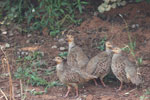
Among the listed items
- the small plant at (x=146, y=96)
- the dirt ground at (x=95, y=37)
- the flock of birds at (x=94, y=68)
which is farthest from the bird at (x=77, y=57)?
the small plant at (x=146, y=96)

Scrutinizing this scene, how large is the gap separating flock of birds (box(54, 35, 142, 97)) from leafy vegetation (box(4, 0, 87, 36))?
1289 mm

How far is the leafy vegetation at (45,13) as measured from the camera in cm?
→ 794

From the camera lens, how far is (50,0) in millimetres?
7871

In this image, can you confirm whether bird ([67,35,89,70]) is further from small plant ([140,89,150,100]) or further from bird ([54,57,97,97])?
small plant ([140,89,150,100])

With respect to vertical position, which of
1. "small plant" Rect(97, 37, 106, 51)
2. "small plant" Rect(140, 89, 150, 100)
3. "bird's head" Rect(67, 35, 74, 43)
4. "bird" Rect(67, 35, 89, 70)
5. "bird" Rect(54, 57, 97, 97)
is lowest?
"small plant" Rect(140, 89, 150, 100)

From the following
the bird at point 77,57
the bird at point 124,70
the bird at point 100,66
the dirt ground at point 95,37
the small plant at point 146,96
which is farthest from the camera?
the dirt ground at point 95,37

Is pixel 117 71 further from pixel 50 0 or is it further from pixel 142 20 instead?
pixel 50 0

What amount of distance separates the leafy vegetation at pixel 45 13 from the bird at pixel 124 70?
6.42ft

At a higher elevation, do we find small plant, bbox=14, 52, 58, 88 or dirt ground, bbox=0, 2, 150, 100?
dirt ground, bbox=0, 2, 150, 100

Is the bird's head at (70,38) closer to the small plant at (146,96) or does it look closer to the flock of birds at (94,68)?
the flock of birds at (94,68)

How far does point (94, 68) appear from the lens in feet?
20.8

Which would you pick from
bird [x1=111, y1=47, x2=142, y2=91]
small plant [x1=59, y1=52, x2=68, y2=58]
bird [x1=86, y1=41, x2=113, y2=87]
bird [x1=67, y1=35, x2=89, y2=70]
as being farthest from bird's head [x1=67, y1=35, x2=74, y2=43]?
bird [x1=111, y1=47, x2=142, y2=91]

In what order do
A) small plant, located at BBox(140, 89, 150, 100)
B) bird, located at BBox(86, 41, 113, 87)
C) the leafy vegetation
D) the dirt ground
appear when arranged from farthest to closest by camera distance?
the leafy vegetation, the dirt ground, bird, located at BBox(86, 41, 113, 87), small plant, located at BBox(140, 89, 150, 100)

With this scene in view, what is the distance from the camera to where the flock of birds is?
598 centimetres
